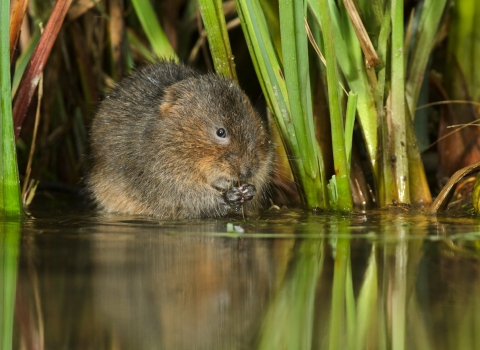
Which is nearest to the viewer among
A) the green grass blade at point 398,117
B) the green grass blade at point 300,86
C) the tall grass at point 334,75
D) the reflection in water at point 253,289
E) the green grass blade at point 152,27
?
the reflection in water at point 253,289

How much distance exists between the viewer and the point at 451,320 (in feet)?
5.98

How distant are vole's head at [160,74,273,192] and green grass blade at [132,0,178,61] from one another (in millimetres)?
590

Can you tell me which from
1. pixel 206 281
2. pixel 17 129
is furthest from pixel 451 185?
pixel 17 129

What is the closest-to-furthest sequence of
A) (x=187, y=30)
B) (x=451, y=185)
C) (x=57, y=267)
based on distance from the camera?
(x=57, y=267)
(x=451, y=185)
(x=187, y=30)

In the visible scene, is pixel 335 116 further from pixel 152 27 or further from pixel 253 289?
pixel 253 289

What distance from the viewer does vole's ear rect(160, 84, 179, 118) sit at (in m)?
4.09

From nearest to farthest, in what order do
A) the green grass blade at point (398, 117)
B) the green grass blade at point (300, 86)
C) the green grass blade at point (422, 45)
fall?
the green grass blade at point (300, 86), the green grass blade at point (398, 117), the green grass blade at point (422, 45)

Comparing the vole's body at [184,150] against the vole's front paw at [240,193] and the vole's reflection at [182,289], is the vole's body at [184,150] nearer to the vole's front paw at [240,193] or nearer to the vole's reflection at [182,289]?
the vole's front paw at [240,193]

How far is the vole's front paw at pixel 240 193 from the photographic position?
12.7 feet

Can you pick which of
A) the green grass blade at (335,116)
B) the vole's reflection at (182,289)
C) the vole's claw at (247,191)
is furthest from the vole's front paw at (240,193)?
the vole's reflection at (182,289)

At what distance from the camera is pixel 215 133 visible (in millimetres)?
3920

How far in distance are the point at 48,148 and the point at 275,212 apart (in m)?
1.86

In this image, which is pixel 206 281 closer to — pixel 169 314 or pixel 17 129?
pixel 169 314

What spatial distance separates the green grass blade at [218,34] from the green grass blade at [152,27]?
1.99 ft
